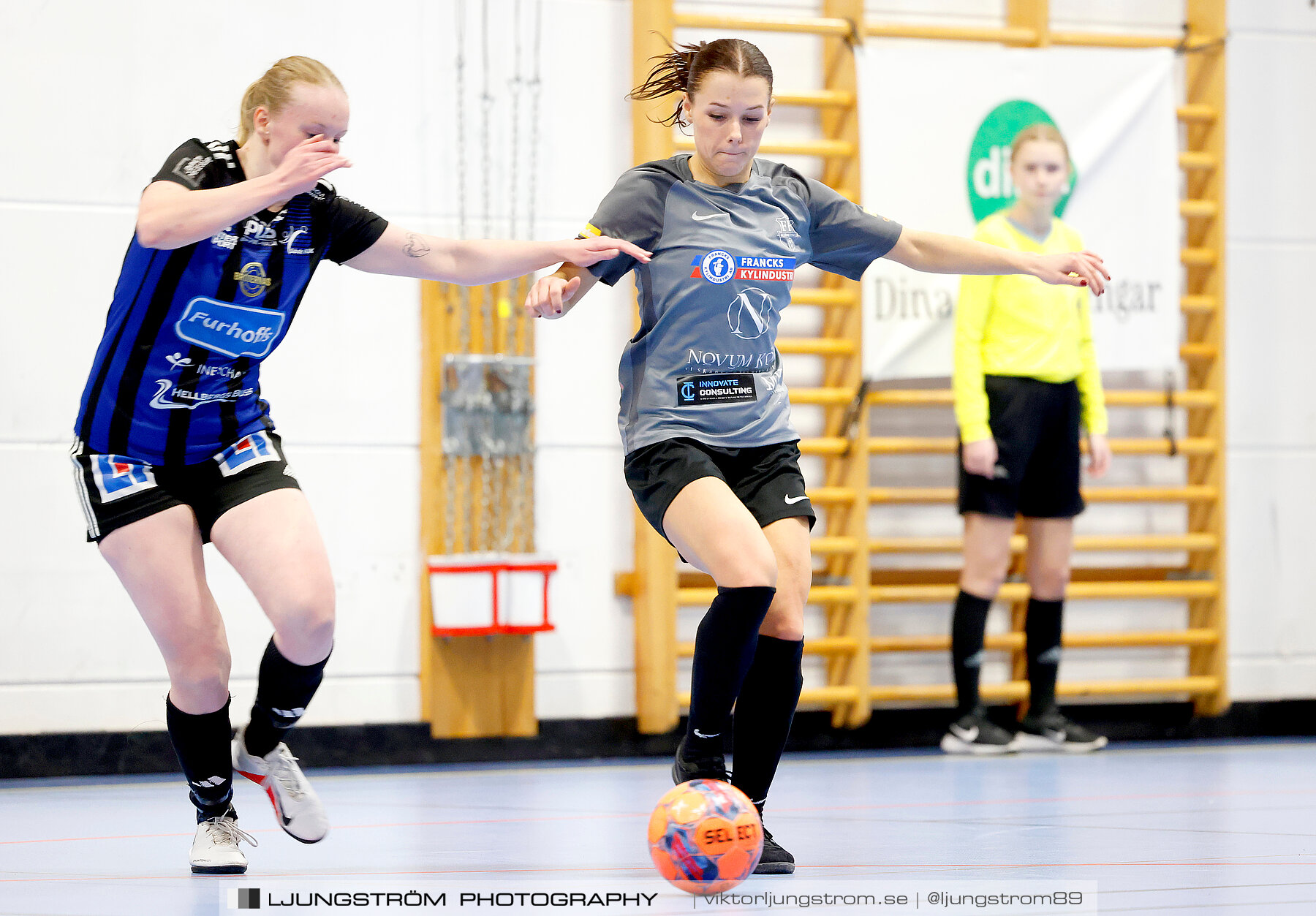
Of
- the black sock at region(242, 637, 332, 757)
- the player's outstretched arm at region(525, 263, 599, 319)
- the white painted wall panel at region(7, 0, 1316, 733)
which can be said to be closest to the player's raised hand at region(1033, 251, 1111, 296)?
→ the player's outstretched arm at region(525, 263, 599, 319)

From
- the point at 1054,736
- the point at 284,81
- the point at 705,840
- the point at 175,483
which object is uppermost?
the point at 284,81

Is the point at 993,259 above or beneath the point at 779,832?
above

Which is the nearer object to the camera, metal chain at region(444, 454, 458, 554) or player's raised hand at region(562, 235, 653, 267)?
player's raised hand at region(562, 235, 653, 267)

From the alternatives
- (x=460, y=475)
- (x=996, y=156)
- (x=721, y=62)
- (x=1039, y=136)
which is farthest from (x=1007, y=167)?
(x=721, y=62)

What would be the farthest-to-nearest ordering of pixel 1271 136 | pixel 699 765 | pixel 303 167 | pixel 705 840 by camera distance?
pixel 1271 136 → pixel 699 765 → pixel 303 167 → pixel 705 840

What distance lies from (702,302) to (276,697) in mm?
1160

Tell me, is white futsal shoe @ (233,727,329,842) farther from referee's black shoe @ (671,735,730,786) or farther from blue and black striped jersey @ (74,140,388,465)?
referee's black shoe @ (671,735,730,786)

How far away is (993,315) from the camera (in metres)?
4.95

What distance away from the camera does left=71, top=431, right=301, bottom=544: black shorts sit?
108 inches

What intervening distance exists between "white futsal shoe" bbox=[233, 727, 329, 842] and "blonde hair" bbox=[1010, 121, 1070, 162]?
3295mm

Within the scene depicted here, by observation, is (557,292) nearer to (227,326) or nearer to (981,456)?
(227,326)

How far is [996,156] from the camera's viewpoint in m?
5.28

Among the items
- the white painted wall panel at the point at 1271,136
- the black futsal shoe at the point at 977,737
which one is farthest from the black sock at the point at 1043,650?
the white painted wall panel at the point at 1271,136

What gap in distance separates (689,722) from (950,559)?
2.85 m
